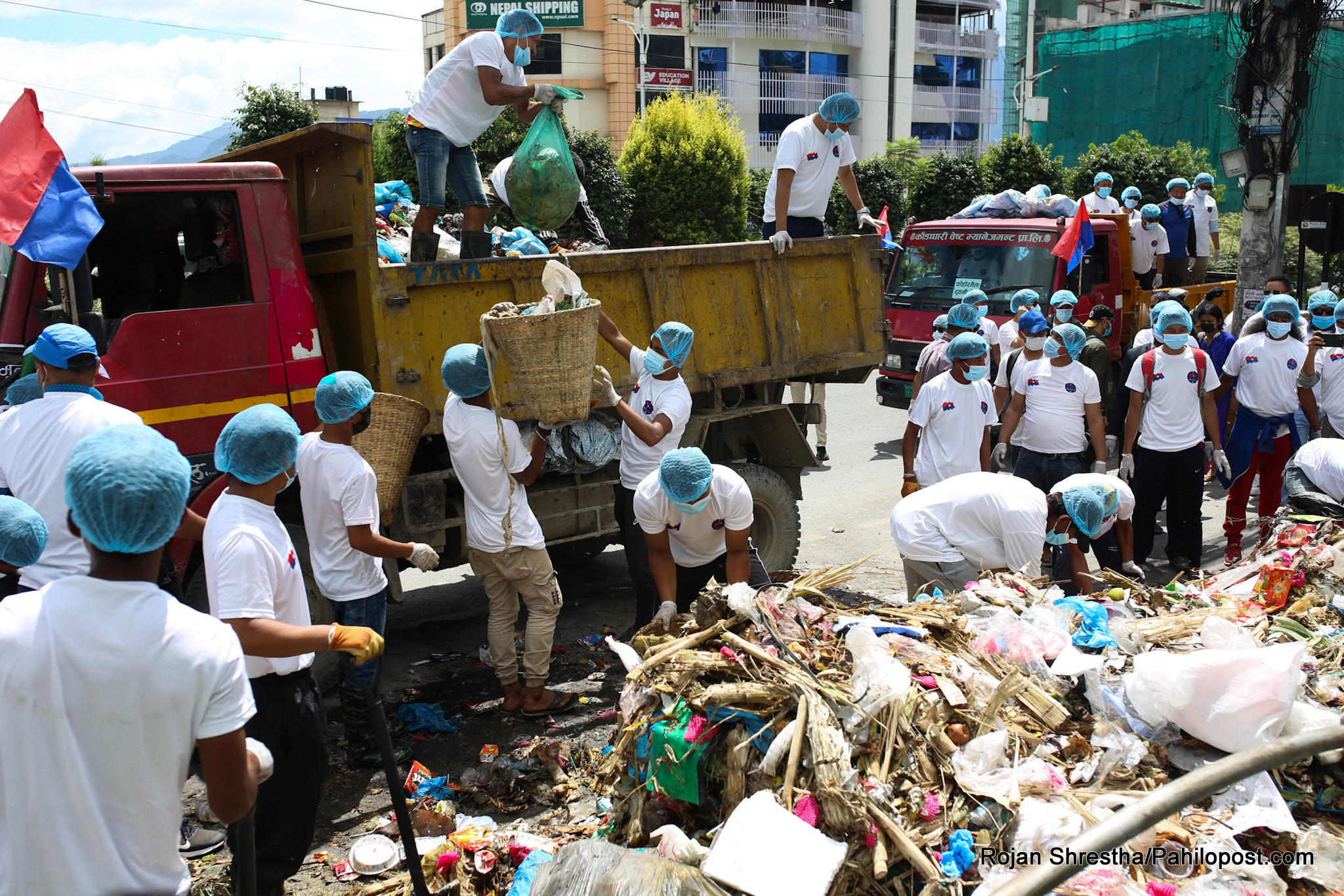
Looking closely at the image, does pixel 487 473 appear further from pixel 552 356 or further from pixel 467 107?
pixel 467 107

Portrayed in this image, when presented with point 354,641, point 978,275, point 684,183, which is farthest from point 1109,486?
point 684,183

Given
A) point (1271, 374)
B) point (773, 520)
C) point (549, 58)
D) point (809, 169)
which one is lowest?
point (773, 520)

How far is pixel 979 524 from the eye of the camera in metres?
4.85

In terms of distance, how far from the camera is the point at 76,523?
76.8 inches

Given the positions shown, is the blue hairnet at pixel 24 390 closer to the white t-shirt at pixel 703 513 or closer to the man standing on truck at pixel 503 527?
the man standing on truck at pixel 503 527

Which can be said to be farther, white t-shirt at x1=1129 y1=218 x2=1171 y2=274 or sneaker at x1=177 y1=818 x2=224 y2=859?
white t-shirt at x1=1129 y1=218 x2=1171 y2=274

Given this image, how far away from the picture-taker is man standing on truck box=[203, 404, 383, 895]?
287 centimetres

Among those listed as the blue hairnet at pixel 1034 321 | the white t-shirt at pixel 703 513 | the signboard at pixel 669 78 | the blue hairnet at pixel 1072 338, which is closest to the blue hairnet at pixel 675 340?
the white t-shirt at pixel 703 513

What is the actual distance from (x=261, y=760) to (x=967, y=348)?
480 centimetres

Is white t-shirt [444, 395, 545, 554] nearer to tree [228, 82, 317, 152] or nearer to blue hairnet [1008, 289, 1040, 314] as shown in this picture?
blue hairnet [1008, 289, 1040, 314]

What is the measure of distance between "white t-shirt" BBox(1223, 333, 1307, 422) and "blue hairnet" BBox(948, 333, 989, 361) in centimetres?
255

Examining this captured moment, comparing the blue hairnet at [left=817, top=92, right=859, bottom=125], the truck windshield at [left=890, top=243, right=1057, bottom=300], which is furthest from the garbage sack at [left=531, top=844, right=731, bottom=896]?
the truck windshield at [left=890, top=243, right=1057, bottom=300]

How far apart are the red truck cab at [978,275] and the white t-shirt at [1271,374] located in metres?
3.14

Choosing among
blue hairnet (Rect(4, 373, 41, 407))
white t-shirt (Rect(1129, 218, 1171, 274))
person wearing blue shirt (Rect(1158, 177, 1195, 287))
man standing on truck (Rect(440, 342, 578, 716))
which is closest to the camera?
blue hairnet (Rect(4, 373, 41, 407))
